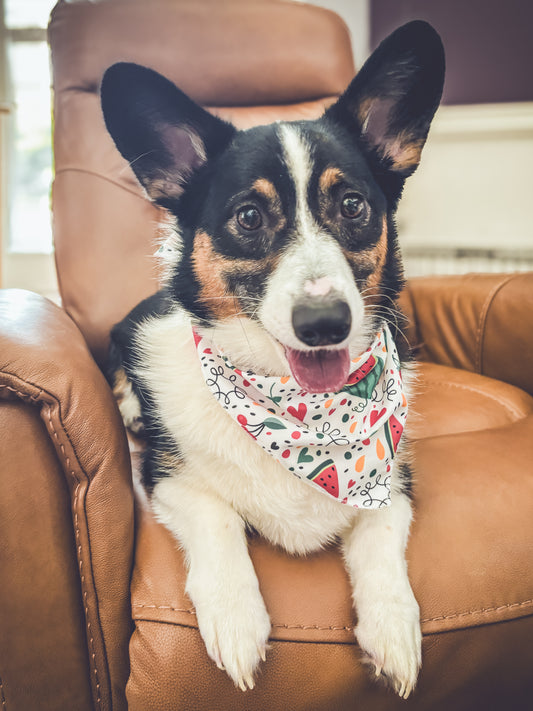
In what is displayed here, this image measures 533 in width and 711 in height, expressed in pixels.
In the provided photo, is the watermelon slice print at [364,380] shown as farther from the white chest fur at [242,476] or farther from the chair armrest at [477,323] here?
the chair armrest at [477,323]

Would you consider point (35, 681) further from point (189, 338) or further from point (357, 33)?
point (357, 33)

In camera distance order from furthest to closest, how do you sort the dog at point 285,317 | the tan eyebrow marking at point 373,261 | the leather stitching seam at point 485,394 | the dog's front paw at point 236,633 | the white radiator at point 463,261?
the white radiator at point 463,261, the leather stitching seam at point 485,394, the tan eyebrow marking at point 373,261, the dog at point 285,317, the dog's front paw at point 236,633

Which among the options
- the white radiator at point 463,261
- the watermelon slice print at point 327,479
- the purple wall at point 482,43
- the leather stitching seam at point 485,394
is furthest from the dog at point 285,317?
the purple wall at point 482,43

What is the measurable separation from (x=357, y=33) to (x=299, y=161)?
2.43m

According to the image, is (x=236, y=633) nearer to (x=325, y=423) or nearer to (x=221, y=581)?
(x=221, y=581)

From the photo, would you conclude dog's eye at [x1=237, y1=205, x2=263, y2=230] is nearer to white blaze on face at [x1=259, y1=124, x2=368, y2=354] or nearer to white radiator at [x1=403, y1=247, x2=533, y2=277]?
white blaze on face at [x1=259, y1=124, x2=368, y2=354]

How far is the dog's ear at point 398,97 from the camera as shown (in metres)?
0.96

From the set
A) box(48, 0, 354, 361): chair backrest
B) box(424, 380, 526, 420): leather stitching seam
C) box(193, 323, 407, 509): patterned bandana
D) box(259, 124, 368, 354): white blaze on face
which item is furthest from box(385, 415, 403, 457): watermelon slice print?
box(48, 0, 354, 361): chair backrest

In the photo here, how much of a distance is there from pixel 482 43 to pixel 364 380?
97.8 inches

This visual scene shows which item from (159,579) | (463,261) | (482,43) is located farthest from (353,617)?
(482,43)

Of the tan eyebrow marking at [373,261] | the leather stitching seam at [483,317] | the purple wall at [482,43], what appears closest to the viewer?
the tan eyebrow marking at [373,261]

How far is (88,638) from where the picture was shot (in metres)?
0.82

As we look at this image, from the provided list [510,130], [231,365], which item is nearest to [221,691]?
[231,365]

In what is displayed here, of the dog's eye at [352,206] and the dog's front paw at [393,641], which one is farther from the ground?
the dog's eye at [352,206]
